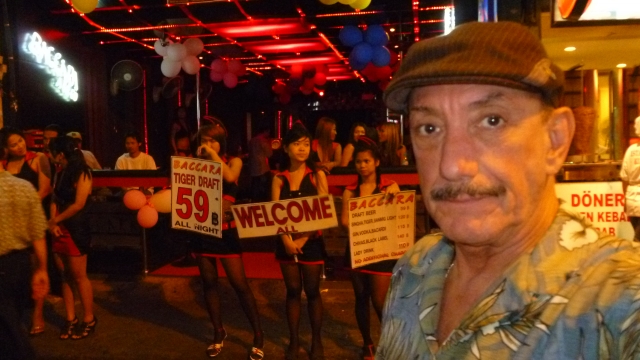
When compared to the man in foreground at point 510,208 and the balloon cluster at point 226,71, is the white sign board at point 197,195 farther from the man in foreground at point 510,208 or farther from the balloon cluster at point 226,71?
the balloon cluster at point 226,71

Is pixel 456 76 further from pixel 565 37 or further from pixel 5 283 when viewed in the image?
pixel 565 37

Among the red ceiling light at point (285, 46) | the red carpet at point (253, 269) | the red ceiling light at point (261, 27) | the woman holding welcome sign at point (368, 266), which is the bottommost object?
the red carpet at point (253, 269)

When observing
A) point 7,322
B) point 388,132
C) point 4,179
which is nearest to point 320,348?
point 7,322

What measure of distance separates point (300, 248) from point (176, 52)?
25.6 ft

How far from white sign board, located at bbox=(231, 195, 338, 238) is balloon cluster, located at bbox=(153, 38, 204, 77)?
24.2ft

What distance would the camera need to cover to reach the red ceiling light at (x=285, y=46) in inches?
580

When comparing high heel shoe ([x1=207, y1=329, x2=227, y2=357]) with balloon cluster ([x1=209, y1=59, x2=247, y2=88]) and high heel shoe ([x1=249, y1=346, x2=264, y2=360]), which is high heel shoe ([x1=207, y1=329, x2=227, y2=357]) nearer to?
high heel shoe ([x1=249, y1=346, x2=264, y2=360])

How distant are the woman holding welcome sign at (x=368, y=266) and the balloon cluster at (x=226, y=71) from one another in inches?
412

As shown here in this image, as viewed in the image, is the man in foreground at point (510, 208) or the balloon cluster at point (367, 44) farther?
the balloon cluster at point (367, 44)

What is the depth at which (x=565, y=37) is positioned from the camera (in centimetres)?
699

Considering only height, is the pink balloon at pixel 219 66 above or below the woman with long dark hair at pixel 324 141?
above

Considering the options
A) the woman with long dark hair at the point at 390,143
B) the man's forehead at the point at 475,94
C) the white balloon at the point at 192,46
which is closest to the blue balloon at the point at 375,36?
the woman with long dark hair at the point at 390,143

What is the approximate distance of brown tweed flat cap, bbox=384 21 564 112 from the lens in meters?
1.18

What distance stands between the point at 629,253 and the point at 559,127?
31cm
